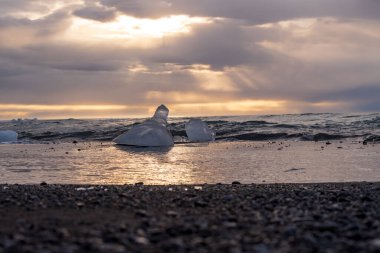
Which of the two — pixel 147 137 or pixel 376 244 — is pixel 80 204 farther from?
pixel 147 137

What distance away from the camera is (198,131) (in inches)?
1009

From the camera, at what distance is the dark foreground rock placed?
16.0 ft

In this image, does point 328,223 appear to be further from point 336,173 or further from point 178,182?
point 336,173

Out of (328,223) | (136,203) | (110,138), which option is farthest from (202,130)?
(328,223)

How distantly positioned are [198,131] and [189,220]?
64.3 ft

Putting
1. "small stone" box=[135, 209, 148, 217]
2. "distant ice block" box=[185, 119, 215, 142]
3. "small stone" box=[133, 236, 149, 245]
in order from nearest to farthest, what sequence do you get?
"small stone" box=[133, 236, 149, 245] < "small stone" box=[135, 209, 148, 217] < "distant ice block" box=[185, 119, 215, 142]

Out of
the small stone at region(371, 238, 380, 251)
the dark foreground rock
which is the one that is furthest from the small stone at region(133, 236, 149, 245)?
the small stone at region(371, 238, 380, 251)

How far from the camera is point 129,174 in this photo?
1259 cm

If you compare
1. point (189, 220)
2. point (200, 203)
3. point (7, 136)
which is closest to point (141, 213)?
point (189, 220)

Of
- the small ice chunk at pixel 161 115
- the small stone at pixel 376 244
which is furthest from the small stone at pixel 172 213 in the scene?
the small ice chunk at pixel 161 115

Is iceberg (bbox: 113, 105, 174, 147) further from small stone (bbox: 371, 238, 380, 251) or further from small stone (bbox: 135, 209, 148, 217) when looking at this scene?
small stone (bbox: 371, 238, 380, 251)

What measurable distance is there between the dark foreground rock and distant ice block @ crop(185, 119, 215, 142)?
53.6ft

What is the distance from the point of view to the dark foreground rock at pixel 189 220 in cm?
486

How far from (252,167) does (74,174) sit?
4498mm
